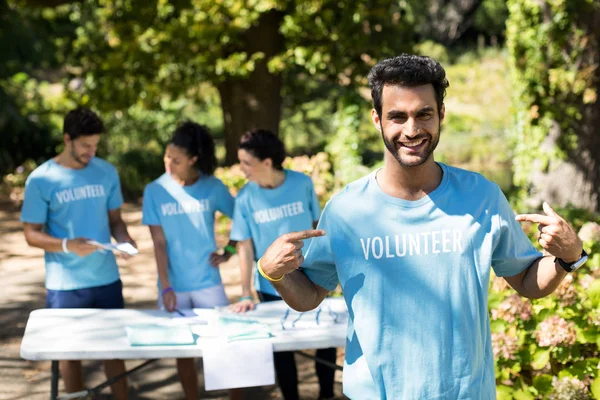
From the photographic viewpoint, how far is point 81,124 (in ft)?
14.0

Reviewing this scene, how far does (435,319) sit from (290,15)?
28.3 ft

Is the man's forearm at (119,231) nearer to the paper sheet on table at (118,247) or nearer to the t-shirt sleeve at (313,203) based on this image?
the paper sheet on table at (118,247)

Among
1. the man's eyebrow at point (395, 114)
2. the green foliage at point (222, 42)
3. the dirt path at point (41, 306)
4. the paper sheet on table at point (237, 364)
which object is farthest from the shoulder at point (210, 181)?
the green foliage at point (222, 42)

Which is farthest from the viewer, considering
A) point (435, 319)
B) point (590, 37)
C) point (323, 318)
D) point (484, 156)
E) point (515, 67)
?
point (484, 156)

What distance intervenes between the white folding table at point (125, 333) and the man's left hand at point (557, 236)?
1.65m

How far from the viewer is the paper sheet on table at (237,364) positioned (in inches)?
143

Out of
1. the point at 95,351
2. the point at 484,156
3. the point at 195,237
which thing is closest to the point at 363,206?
the point at 95,351

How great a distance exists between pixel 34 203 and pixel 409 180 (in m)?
2.57

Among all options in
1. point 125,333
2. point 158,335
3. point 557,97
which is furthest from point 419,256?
point 557,97

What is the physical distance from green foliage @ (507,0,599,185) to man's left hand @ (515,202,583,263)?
5850mm

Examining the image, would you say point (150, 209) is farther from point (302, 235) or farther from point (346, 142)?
point (346, 142)

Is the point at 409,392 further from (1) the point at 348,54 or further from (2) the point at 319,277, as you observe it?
(1) the point at 348,54

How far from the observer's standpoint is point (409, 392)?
232 centimetres

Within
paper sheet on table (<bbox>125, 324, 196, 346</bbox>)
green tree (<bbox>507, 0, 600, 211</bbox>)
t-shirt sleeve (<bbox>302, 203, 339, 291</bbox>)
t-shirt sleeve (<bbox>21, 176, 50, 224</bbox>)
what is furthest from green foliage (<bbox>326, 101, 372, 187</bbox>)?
t-shirt sleeve (<bbox>302, 203, 339, 291</bbox>)
